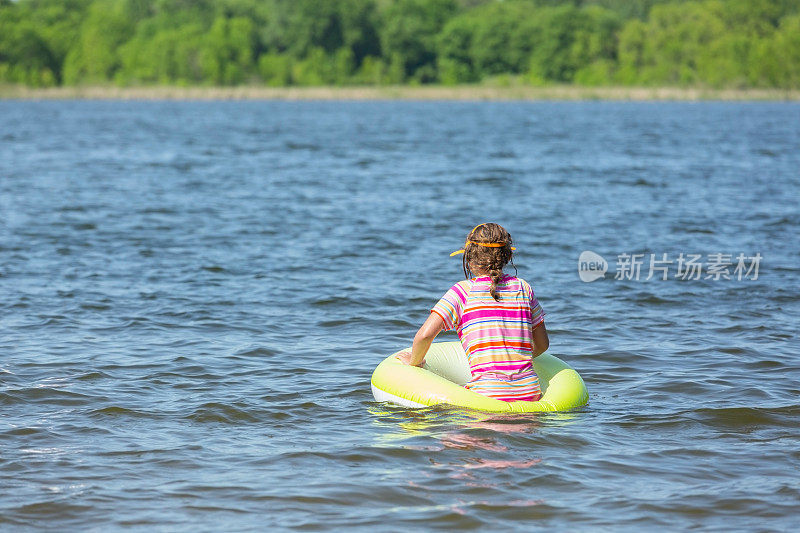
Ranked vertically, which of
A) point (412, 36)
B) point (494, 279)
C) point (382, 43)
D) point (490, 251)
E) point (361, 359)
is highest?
point (412, 36)

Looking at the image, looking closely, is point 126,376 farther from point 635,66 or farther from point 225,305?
point 635,66

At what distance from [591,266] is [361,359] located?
5098mm

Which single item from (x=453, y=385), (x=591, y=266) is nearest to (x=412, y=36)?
(x=591, y=266)

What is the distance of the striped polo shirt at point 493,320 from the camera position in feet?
20.6

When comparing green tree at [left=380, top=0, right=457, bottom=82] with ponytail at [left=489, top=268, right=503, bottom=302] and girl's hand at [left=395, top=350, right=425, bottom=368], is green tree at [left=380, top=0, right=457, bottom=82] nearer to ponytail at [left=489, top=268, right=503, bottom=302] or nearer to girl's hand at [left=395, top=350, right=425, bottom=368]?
girl's hand at [left=395, top=350, right=425, bottom=368]

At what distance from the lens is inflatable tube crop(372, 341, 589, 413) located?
6461mm

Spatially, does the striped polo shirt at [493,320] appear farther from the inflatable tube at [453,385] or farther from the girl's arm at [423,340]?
the inflatable tube at [453,385]

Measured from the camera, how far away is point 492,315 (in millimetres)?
Answer: 6266

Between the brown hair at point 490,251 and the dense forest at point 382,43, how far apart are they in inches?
3672

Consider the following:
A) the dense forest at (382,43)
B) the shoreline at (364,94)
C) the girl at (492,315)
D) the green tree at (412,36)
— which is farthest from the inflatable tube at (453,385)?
the green tree at (412,36)

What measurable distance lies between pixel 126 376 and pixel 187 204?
37.9 feet

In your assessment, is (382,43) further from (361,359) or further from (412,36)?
(361,359)

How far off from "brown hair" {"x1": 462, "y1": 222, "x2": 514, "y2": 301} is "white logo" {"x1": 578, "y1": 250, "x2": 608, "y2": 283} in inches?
230

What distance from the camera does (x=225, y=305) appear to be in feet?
34.3
